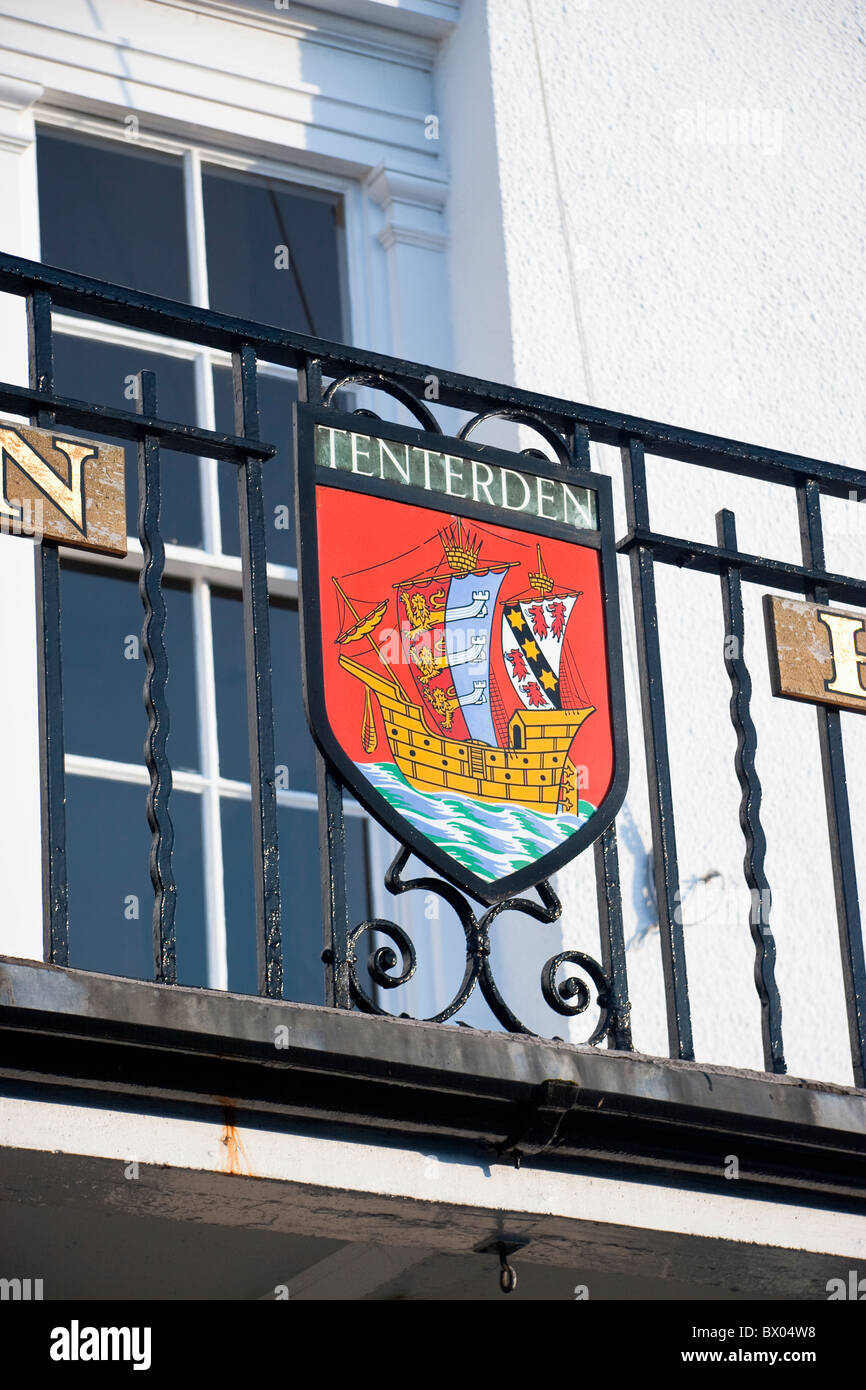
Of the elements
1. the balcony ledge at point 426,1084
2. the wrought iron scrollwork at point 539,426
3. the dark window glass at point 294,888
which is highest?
the wrought iron scrollwork at point 539,426

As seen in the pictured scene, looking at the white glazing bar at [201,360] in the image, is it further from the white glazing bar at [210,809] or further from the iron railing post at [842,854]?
the iron railing post at [842,854]

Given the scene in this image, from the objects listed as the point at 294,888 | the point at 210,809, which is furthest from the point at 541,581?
the point at 294,888

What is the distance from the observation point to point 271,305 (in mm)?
5875

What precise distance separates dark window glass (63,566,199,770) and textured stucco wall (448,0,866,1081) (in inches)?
40.0

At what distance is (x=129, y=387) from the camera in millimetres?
5590

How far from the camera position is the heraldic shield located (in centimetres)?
381

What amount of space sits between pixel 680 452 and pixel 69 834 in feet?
5.64

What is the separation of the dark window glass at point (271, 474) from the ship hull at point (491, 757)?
169 cm

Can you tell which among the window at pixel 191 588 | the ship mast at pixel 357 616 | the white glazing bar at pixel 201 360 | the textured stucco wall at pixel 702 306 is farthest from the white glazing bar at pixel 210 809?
the ship mast at pixel 357 616

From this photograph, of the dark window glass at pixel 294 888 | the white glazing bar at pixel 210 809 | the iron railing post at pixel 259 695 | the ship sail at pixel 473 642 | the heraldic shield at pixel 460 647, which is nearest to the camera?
the iron railing post at pixel 259 695

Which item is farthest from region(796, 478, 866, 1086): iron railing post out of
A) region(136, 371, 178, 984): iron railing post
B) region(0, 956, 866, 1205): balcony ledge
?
region(136, 371, 178, 984): iron railing post

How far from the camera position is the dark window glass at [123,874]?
5203 mm

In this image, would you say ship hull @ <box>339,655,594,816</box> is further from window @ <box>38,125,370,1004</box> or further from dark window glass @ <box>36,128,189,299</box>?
dark window glass @ <box>36,128,189,299</box>

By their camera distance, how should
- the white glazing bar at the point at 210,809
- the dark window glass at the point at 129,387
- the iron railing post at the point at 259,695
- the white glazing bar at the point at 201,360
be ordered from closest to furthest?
the iron railing post at the point at 259,695, the white glazing bar at the point at 210,809, the white glazing bar at the point at 201,360, the dark window glass at the point at 129,387
